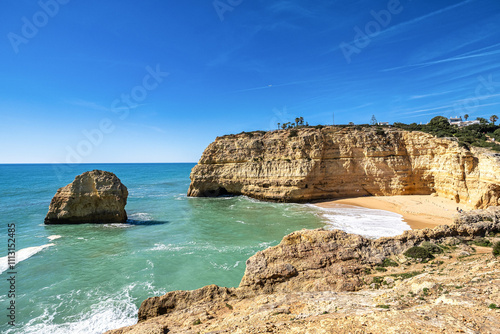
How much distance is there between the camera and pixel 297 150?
36.2 metres

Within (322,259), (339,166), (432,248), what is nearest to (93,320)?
(322,259)

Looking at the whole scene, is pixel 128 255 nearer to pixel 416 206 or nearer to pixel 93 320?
pixel 93 320

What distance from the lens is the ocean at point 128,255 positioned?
10.4 m

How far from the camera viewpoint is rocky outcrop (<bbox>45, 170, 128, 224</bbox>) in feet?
77.1

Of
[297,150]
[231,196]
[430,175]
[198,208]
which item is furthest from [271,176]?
[430,175]

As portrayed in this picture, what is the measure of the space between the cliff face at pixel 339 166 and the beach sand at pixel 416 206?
1485mm

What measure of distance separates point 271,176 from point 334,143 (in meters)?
10.7

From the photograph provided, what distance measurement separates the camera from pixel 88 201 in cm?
2395

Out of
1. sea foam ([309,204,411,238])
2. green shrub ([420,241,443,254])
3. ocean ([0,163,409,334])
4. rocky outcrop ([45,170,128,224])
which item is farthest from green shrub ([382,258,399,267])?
rocky outcrop ([45,170,128,224])

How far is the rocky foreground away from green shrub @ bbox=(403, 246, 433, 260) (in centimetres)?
3

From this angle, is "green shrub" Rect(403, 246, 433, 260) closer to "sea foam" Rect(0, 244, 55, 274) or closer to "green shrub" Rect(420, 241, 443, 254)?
"green shrub" Rect(420, 241, 443, 254)

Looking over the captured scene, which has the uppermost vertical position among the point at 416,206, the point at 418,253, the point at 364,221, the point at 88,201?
the point at 418,253

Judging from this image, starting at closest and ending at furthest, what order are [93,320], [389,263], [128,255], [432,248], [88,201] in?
[389,263] < [432,248] < [93,320] < [128,255] < [88,201]

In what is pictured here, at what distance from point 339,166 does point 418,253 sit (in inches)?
1082
